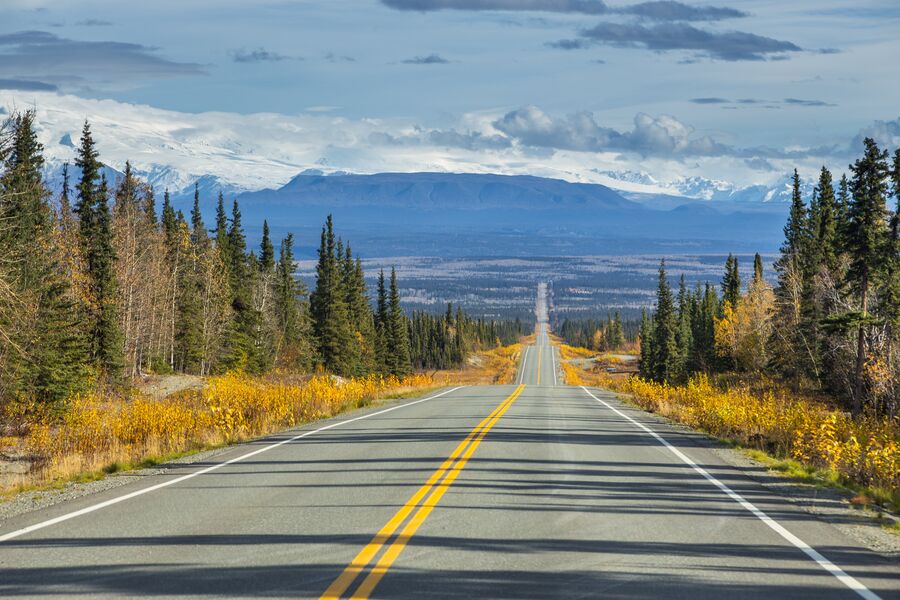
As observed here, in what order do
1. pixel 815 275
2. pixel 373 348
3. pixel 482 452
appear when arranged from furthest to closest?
1. pixel 373 348
2. pixel 815 275
3. pixel 482 452

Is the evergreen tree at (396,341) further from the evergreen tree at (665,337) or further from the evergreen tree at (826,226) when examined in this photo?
the evergreen tree at (826,226)

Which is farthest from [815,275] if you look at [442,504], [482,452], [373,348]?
[442,504]

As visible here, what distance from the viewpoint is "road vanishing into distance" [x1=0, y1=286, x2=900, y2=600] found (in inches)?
289

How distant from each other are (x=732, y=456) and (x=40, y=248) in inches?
A: 1313

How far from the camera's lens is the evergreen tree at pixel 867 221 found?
35500 millimetres

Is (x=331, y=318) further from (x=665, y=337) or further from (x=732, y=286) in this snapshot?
(x=732, y=286)

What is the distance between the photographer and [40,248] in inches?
1578

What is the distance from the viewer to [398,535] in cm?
914

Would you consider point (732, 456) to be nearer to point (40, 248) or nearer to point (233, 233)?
point (40, 248)

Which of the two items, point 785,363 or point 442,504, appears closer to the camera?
point 442,504

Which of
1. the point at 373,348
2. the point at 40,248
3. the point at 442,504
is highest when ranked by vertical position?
the point at 40,248

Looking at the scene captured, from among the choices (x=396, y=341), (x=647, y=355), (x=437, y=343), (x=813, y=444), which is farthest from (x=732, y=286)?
(x=813, y=444)

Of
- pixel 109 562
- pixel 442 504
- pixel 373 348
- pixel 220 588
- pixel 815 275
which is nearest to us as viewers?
pixel 220 588

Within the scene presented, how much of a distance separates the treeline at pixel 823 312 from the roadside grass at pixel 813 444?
11218 millimetres
